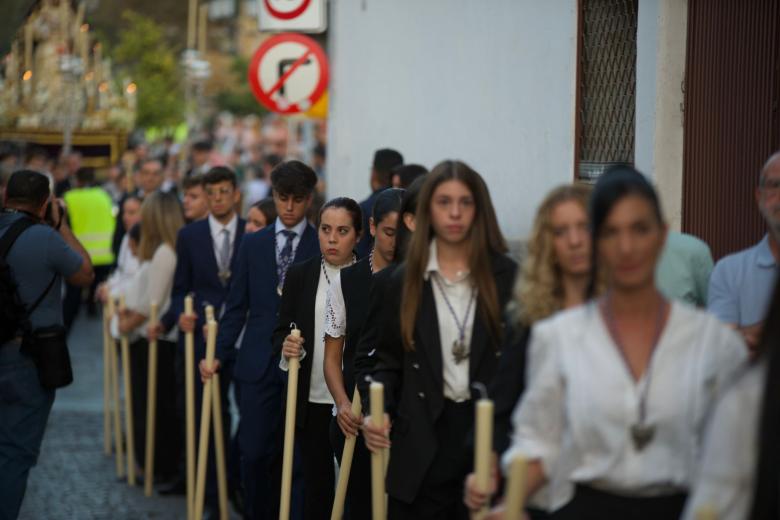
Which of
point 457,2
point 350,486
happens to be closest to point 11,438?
point 350,486

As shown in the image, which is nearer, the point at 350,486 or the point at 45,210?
the point at 350,486

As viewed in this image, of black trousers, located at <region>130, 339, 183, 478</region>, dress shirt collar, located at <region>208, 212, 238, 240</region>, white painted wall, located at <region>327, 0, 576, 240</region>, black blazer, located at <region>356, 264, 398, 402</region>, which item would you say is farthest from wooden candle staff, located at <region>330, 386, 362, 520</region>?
black trousers, located at <region>130, 339, 183, 478</region>

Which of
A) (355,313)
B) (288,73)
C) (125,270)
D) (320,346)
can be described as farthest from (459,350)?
(288,73)

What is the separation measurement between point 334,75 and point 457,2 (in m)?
3.38

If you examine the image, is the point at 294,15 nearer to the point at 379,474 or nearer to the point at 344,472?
the point at 344,472

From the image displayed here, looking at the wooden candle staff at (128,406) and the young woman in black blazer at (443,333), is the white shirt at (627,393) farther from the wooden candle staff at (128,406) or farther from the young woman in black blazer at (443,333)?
the wooden candle staff at (128,406)

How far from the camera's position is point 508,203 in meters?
10.8

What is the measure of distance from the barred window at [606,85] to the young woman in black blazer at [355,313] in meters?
2.53

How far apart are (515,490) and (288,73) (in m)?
10.7

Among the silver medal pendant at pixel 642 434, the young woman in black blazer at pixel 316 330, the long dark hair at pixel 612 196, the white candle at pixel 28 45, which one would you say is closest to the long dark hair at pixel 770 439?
the silver medal pendant at pixel 642 434

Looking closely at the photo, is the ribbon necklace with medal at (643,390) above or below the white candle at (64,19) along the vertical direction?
below

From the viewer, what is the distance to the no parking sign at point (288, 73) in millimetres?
14141

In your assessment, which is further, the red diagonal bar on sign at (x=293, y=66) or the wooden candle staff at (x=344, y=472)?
the red diagonal bar on sign at (x=293, y=66)

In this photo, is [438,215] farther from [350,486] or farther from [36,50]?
[36,50]
